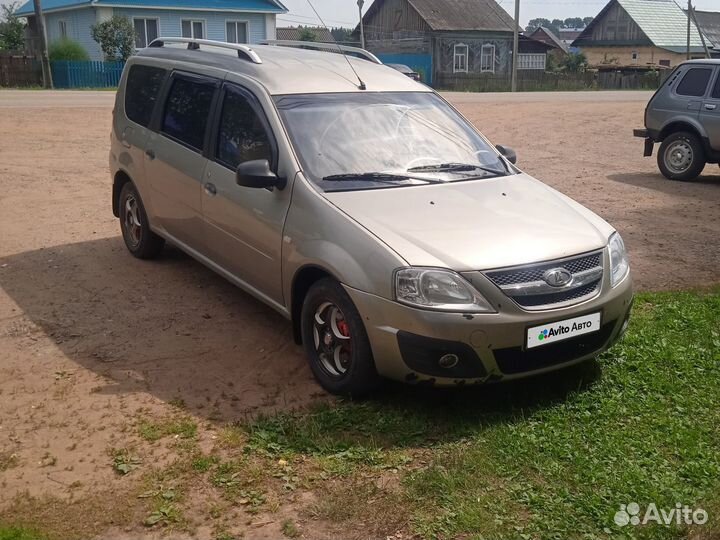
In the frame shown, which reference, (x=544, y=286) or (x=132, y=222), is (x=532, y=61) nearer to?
(x=132, y=222)

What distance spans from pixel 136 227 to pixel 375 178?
128 inches

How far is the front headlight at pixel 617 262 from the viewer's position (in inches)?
190

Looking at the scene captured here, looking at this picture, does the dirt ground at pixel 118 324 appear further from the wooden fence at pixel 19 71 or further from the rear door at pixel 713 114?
the wooden fence at pixel 19 71

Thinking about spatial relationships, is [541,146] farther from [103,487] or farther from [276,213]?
[103,487]

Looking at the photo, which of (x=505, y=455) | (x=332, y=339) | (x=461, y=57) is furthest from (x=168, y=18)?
(x=505, y=455)

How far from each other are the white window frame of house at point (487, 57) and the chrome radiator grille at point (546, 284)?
2120 inches

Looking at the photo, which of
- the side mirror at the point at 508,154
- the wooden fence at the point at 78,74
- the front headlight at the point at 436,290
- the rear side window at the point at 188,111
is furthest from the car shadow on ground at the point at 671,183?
the wooden fence at the point at 78,74

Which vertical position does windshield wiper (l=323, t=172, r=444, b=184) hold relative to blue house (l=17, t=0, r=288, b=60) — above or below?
below

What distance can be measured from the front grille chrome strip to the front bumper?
60 mm

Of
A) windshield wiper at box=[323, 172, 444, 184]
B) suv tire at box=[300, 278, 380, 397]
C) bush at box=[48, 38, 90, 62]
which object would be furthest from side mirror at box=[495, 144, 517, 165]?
bush at box=[48, 38, 90, 62]

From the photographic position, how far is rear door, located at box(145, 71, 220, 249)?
20.3 ft

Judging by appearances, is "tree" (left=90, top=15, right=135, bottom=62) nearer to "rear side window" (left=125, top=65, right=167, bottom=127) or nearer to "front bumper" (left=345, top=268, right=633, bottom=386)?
"rear side window" (left=125, top=65, right=167, bottom=127)

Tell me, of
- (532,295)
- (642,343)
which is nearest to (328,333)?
(532,295)

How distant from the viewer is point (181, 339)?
19.1 feet
